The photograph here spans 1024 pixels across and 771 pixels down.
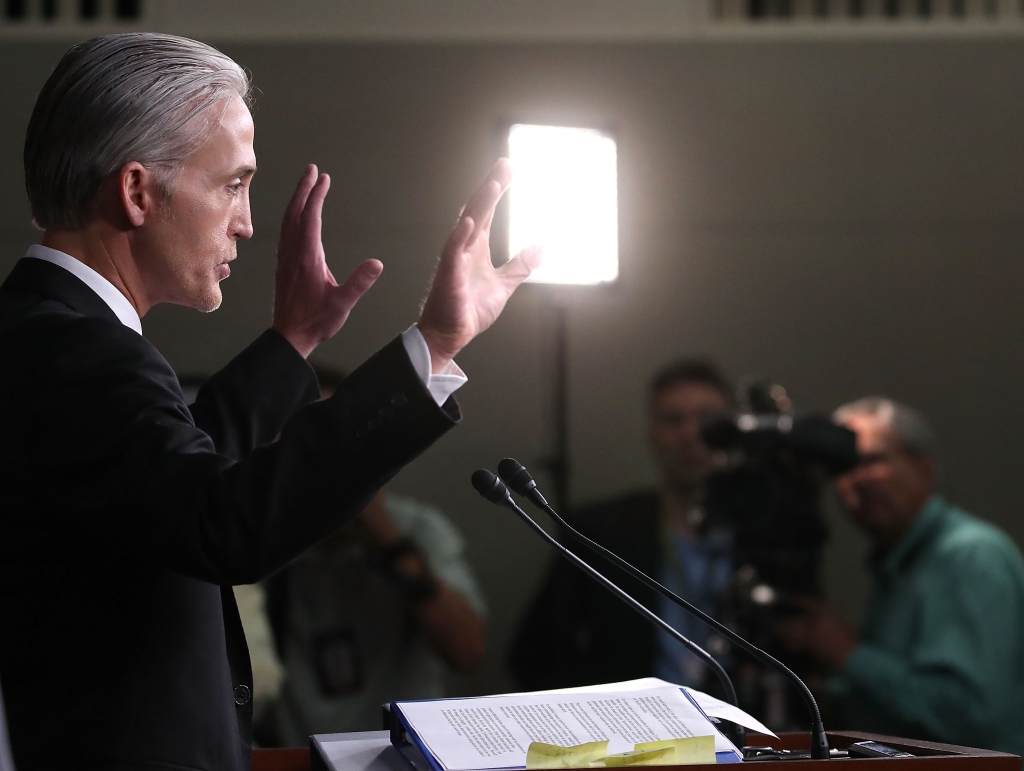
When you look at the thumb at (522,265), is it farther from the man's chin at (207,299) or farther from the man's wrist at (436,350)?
the man's chin at (207,299)

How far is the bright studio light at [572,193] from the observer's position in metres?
2.60

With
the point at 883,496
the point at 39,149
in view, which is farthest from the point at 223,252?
the point at 883,496

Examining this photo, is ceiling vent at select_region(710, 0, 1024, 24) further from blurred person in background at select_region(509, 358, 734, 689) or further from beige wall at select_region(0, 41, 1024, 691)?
blurred person in background at select_region(509, 358, 734, 689)

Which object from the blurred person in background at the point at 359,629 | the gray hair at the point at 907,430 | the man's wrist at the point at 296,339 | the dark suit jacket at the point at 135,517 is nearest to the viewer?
the dark suit jacket at the point at 135,517

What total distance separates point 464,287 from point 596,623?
2224 mm

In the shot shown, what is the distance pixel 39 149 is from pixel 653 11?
9.33ft

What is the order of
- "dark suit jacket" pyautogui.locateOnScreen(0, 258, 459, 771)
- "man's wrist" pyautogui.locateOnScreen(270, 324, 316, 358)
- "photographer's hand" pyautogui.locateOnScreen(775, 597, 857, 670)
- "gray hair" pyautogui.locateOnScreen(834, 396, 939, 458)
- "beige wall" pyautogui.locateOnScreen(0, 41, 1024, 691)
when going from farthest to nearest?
"beige wall" pyautogui.locateOnScreen(0, 41, 1024, 691)
"gray hair" pyautogui.locateOnScreen(834, 396, 939, 458)
"photographer's hand" pyautogui.locateOnScreen(775, 597, 857, 670)
"man's wrist" pyautogui.locateOnScreen(270, 324, 316, 358)
"dark suit jacket" pyautogui.locateOnScreen(0, 258, 459, 771)

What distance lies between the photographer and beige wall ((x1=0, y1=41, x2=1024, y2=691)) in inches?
134

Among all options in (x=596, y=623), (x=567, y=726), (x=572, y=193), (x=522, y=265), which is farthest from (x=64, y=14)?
(x=567, y=726)

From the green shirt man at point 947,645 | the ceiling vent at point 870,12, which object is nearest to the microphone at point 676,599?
the green shirt man at point 947,645

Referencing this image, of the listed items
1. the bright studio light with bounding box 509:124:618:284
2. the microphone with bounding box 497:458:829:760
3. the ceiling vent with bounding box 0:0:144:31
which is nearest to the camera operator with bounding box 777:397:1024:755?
the bright studio light with bounding box 509:124:618:284

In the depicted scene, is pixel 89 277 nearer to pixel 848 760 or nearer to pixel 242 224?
pixel 242 224

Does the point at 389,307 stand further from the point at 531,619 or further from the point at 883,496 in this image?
the point at 883,496

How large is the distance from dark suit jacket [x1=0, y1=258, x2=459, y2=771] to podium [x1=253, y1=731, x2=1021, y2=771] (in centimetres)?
11
